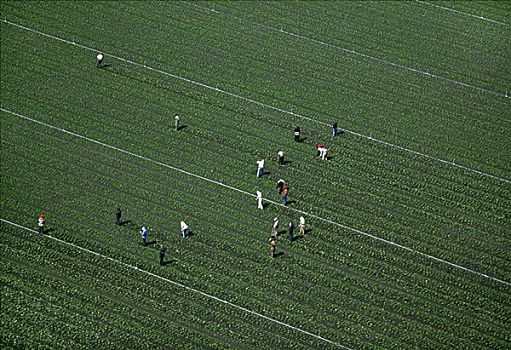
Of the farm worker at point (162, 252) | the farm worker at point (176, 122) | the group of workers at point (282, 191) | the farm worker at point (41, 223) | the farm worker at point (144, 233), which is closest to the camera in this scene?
the farm worker at point (162, 252)

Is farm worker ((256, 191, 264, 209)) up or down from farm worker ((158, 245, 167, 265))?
up

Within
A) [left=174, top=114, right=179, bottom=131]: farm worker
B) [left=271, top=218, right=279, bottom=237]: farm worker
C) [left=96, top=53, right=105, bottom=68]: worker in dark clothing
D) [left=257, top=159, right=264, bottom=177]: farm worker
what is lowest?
[left=271, top=218, right=279, bottom=237]: farm worker

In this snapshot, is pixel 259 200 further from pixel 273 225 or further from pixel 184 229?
pixel 184 229

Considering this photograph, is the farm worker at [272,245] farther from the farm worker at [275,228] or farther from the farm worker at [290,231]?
the farm worker at [290,231]

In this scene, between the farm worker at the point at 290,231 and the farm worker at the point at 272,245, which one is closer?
the farm worker at the point at 272,245

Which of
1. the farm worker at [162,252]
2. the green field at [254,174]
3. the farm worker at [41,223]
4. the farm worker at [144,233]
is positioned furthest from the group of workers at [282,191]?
the farm worker at [41,223]

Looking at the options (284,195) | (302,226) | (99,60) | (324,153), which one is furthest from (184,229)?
(99,60)

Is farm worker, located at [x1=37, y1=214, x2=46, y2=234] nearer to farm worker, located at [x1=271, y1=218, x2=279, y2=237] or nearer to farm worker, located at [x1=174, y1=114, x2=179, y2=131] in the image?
farm worker, located at [x1=174, y1=114, x2=179, y2=131]

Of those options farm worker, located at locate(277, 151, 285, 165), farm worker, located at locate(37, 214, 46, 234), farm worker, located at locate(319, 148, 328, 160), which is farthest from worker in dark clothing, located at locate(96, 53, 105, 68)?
farm worker, located at locate(319, 148, 328, 160)

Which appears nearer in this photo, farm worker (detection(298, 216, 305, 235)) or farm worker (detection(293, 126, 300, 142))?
farm worker (detection(298, 216, 305, 235))

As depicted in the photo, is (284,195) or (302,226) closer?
(302,226)
